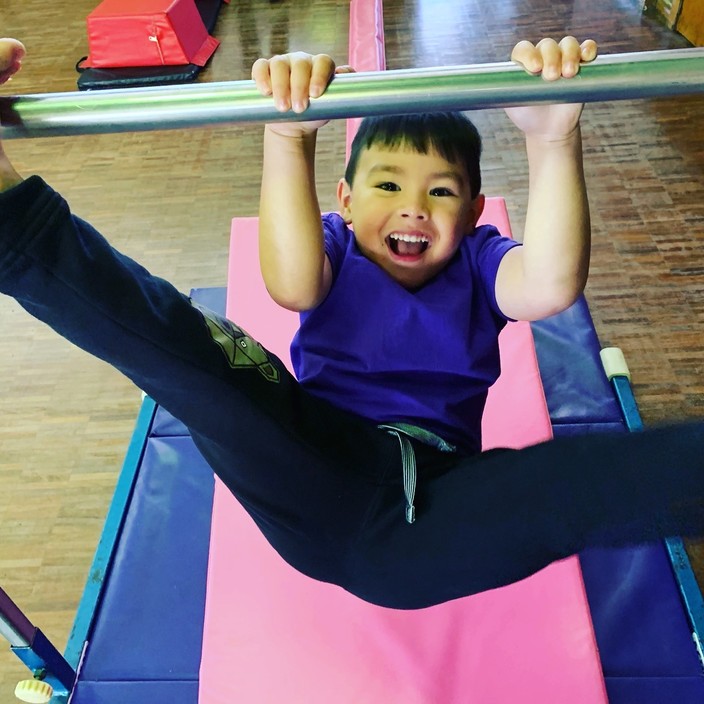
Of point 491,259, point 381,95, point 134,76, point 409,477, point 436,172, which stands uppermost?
point 381,95

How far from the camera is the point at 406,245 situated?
988mm

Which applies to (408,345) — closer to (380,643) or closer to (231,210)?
(380,643)

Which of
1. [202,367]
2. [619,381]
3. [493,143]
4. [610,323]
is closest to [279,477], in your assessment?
[202,367]

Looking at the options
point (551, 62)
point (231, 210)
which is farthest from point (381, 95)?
point (231, 210)

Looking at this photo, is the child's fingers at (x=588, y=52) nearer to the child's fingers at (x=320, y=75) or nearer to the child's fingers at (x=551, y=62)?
the child's fingers at (x=551, y=62)

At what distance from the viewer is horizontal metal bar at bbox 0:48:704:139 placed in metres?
0.65

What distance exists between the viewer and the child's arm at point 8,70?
594 mm

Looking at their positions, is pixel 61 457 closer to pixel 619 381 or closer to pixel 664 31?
pixel 619 381

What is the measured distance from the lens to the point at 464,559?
790 millimetres

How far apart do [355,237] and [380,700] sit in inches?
28.4

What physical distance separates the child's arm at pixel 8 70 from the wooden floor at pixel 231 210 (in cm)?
120

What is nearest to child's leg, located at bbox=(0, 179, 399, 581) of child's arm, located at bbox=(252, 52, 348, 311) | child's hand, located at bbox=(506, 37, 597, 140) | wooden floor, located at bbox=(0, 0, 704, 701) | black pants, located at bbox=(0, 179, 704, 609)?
black pants, located at bbox=(0, 179, 704, 609)

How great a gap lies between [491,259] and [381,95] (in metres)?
0.38

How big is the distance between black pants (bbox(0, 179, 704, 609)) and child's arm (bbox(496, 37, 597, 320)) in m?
0.23
